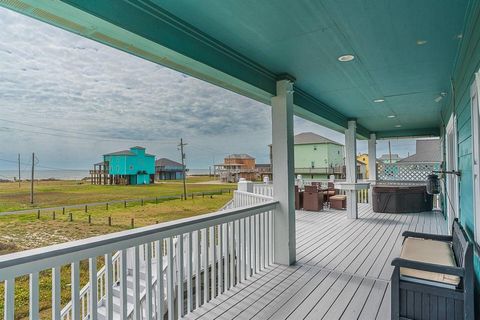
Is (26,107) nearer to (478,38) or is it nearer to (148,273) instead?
(148,273)

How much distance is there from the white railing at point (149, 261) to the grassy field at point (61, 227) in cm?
12

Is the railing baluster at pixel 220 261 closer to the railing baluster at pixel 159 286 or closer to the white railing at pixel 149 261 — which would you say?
the white railing at pixel 149 261

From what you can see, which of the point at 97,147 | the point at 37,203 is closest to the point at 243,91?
the point at 97,147

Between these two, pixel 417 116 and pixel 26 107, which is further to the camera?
pixel 417 116

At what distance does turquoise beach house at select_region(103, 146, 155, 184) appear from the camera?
283cm

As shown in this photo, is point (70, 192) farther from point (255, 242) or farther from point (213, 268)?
point (255, 242)

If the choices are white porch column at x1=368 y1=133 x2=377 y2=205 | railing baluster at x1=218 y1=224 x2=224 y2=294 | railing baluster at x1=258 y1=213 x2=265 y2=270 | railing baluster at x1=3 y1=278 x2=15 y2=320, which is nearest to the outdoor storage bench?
railing baluster at x1=218 y1=224 x2=224 y2=294

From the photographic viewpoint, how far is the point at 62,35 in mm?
2412

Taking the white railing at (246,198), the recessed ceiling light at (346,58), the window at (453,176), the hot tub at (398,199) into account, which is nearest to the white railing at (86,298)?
the white railing at (246,198)

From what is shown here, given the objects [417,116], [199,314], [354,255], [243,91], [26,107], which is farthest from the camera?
[417,116]

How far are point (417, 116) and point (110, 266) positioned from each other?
8.46 m

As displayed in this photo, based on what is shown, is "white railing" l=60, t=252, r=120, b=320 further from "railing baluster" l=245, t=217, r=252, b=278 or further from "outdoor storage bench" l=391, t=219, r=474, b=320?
"outdoor storage bench" l=391, t=219, r=474, b=320

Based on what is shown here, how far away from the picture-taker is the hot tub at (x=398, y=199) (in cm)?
818

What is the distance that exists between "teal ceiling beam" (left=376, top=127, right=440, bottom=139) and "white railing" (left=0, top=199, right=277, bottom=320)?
8.60m
